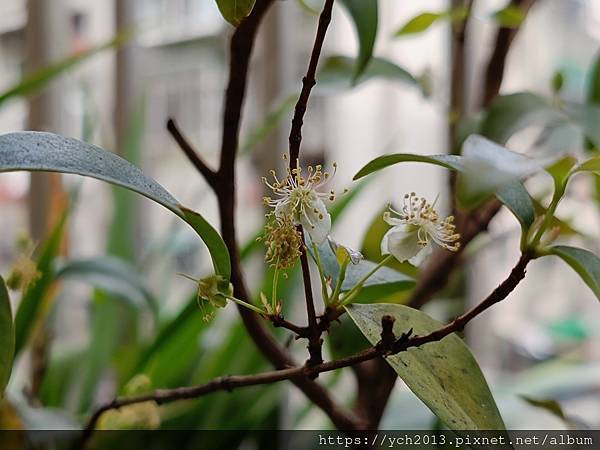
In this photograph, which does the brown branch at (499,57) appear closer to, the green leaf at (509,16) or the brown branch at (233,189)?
the green leaf at (509,16)

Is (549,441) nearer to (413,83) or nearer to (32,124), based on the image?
(413,83)

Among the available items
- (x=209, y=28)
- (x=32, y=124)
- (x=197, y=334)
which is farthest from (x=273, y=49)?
(x=197, y=334)

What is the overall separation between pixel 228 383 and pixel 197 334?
0.34 m

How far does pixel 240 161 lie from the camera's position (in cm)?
97

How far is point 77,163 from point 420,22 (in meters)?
0.31

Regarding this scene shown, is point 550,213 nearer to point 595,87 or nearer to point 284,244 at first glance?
point 284,244

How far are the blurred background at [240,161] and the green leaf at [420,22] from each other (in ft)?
0.88

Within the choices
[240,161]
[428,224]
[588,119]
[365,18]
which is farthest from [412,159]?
[240,161]

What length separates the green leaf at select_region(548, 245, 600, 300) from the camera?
25 centimetres

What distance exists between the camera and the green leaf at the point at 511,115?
0.41 metres

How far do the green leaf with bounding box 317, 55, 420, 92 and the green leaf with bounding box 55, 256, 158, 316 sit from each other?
19cm

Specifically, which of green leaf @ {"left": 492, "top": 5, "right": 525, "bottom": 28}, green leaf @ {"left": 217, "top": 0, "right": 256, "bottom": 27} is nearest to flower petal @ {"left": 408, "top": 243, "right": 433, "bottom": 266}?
green leaf @ {"left": 217, "top": 0, "right": 256, "bottom": 27}

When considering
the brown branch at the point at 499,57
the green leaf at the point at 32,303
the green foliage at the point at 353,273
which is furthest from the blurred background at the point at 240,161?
the green foliage at the point at 353,273

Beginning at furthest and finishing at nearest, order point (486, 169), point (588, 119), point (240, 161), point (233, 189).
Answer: point (240, 161) < point (588, 119) < point (233, 189) < point (486, 169)
